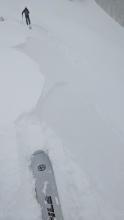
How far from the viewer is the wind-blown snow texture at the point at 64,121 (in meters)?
9.30

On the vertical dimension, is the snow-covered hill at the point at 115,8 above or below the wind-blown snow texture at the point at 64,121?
above

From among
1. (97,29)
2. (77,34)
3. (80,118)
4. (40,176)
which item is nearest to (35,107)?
(80,118)

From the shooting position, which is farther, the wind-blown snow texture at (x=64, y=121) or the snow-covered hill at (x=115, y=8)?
the snow-covered hill at (x=115, y=8)

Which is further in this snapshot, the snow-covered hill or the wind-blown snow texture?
the snow-covered hill

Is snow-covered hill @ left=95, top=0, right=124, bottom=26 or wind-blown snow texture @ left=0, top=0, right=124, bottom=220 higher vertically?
snow-covered hill @ left=95, top=0, right=124, bottom=26

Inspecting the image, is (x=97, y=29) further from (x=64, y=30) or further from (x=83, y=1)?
(x=83, y=1)

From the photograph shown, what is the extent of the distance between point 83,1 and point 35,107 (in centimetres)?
1940

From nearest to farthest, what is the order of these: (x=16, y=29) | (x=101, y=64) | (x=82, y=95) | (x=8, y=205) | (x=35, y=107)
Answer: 1. (x=8, y=205)
2. (x=35, y=107)
3. (x=82, y=95)
4. (x=101, y=64)
5. (x=16, y=29)

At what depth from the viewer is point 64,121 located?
11680 millimetres

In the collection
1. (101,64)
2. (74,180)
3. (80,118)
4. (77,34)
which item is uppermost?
(77,34)

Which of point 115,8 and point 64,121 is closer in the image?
point 64,121

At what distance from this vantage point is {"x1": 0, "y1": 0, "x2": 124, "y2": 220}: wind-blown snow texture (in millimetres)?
9305

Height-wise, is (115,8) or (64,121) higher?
(115,8)

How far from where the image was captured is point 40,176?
30.8 ft
